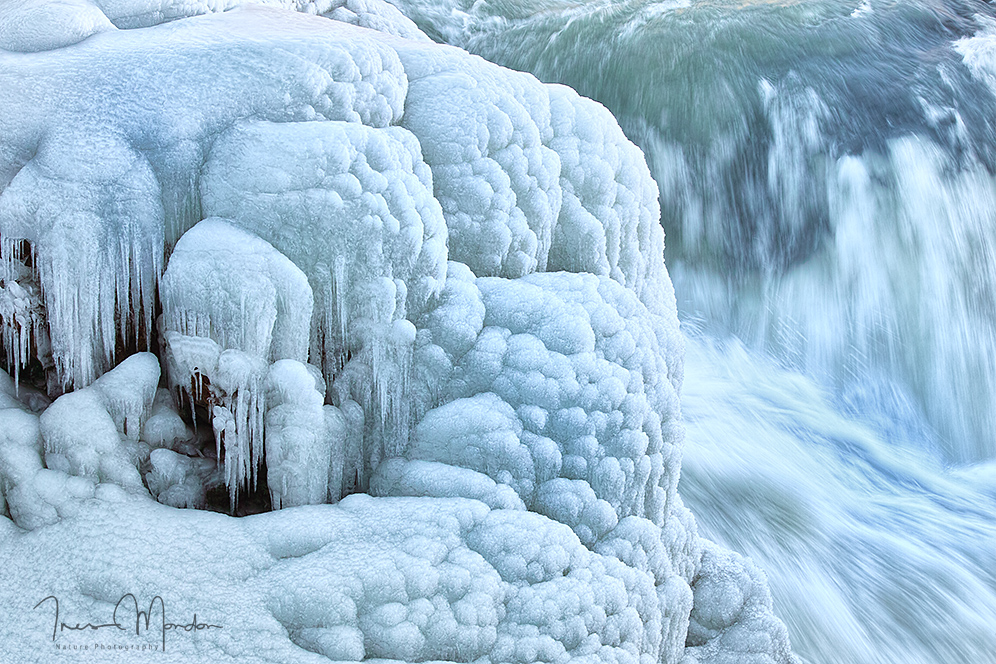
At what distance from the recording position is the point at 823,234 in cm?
525

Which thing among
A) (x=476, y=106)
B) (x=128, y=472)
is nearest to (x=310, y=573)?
(x=128, y=472)

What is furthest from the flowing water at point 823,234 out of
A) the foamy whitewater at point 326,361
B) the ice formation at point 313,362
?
the ice formation at point 313,362

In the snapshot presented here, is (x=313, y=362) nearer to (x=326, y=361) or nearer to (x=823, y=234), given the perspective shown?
(x=326, y=361)

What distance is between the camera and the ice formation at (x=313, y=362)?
1.64m

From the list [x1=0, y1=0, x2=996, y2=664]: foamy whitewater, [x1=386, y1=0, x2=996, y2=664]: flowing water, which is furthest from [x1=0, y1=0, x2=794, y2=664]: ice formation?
[x1=386, y1=0, x2=996, y2=664]: flowing water

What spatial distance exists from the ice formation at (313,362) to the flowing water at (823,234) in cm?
211

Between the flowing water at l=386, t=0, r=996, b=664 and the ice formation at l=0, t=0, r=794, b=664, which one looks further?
the flowing water at l=386, t=0, r=996, b=664

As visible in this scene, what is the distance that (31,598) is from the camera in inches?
60.4
